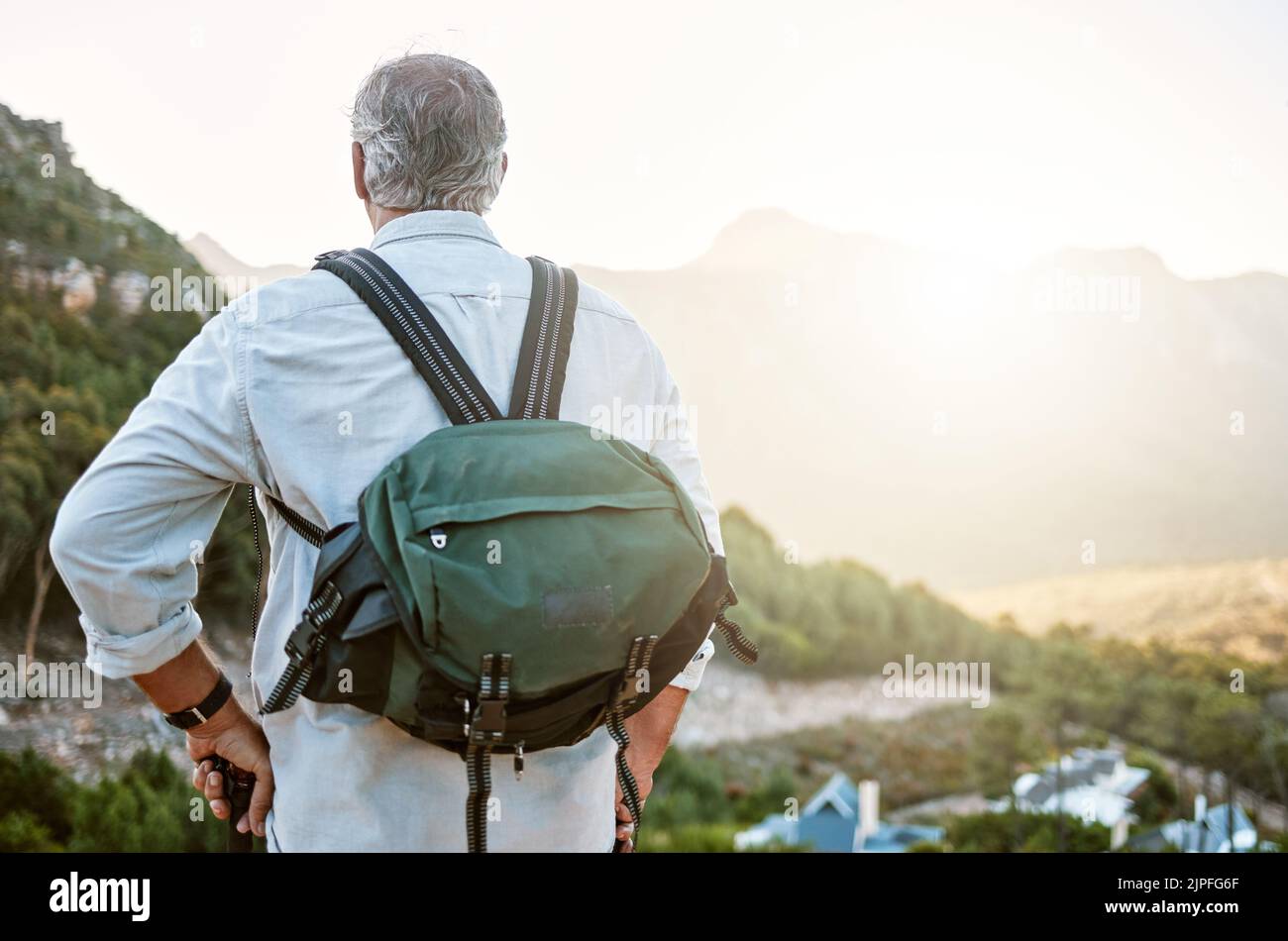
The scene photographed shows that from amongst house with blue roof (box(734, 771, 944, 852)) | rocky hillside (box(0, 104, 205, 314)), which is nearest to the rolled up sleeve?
rocky hillside (box(0, 104, 205, 314))

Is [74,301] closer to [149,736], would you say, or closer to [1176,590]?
[149,736]

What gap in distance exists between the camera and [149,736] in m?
3.00

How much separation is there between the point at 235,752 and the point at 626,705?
1.58 ft

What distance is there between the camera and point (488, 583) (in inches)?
38.3

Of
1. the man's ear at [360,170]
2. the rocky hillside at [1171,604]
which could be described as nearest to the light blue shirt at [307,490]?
the man's ear at [360,170]

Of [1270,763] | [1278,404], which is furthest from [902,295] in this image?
[1270,763]

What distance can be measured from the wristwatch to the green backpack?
0.17 meters

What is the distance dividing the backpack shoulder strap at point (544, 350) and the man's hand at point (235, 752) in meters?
0.50

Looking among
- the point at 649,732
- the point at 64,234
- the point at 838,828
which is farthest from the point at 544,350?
the point at 838,828

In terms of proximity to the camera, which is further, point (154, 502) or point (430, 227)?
point (430, 227)

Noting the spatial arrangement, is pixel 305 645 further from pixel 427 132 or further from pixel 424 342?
pixel 427 132

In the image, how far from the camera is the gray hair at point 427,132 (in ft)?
3.96

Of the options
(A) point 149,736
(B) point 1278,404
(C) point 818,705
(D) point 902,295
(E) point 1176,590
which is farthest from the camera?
(B) point 1278,404
